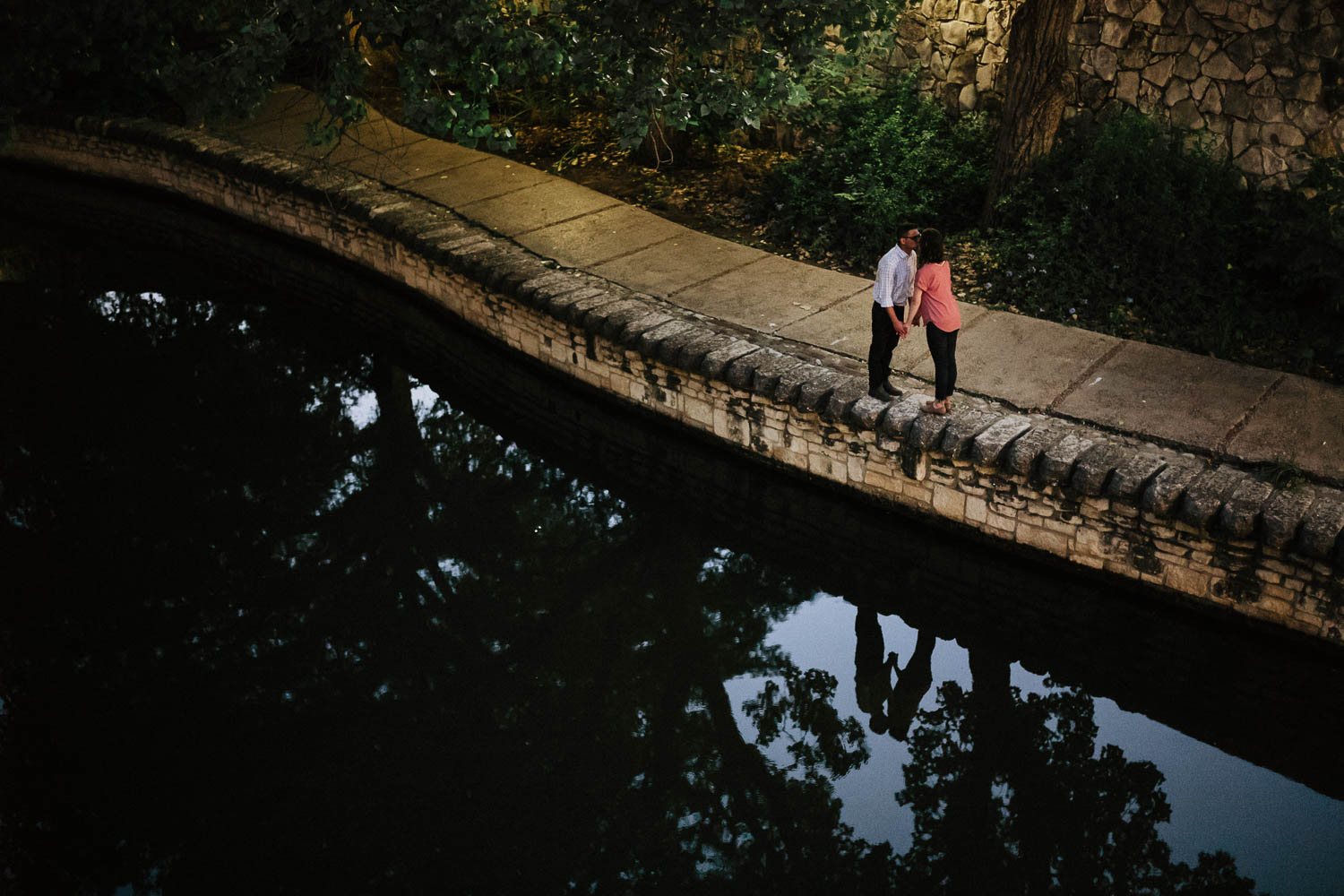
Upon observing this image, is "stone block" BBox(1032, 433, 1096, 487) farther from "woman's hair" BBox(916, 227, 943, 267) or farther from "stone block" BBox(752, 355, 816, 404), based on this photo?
"stone block" BBox(752, 355, 816, 404)

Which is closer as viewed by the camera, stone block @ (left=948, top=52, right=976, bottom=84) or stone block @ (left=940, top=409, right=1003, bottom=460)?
stone block @ (left=940, top=409, right=1003, bottom=460)

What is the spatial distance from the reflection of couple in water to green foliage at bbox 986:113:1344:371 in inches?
106

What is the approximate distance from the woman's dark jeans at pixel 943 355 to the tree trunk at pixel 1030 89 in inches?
104

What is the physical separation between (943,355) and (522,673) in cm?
281

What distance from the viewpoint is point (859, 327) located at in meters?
7.20

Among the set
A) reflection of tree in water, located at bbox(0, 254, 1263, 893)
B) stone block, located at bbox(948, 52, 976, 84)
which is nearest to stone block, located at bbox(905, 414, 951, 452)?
reflection of tree in water, located at bbox(0, 254, 1263, 893)

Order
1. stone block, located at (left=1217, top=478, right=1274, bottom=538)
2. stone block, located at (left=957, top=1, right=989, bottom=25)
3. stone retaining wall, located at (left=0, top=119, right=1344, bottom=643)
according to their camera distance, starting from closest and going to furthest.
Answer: stone block, located at (left=1217, top=478, right=1274, bottom=538) → stone retaining wall, located at (left=0, top=119, right=1344, bottom=643) → stone block, located at (left=957, top=1, right=989, bottom=25)

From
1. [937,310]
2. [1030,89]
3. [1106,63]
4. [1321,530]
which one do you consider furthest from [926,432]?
[1106,63]

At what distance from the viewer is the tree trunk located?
7660 mm

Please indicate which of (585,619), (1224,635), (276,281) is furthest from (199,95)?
(1224,635)

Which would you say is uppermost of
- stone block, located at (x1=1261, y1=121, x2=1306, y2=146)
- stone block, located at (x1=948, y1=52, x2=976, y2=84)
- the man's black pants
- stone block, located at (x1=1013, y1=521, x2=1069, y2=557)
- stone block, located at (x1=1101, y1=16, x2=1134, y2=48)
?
stone block, located at (x1=1101, y1=16, x2=1134, y2=48)

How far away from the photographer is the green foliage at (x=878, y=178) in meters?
8.25

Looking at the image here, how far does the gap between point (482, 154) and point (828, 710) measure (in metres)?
7.17

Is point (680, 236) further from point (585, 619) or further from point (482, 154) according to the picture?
point (585, 619)
